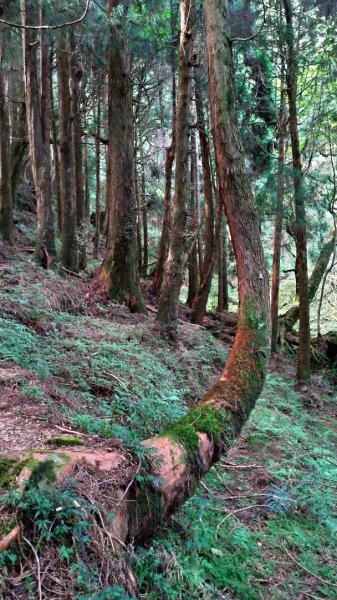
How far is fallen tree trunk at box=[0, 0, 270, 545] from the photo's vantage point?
3.18 metres

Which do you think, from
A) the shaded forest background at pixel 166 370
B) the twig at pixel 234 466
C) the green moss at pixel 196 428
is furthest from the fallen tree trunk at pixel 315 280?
the green moss at pixel 196 428

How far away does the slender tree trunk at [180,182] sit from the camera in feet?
29.9

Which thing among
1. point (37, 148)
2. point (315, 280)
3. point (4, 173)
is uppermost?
point (37, 148)

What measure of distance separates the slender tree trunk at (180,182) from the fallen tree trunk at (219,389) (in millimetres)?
3923

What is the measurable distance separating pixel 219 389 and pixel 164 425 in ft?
2.47

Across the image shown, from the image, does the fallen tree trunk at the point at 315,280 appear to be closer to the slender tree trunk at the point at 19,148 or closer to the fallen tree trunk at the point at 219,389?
the slender tree trunk at the point at 19,148

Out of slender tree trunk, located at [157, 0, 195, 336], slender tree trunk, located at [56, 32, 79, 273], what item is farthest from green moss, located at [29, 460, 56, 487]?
slender tree trunk, located at [56, 32, 79, 273]

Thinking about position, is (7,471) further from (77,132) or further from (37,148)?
(77,132)

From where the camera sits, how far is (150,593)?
2717mm

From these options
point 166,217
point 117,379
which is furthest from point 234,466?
point 166,217

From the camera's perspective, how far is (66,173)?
12344mm

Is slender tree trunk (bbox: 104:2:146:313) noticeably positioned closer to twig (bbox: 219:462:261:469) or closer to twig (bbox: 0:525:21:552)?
twig (bbox: 219:462:261:469)

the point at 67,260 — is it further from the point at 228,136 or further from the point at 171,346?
the point at 228,136

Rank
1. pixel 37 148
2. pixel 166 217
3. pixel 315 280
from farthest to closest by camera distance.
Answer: pixel 315 280, pixel 166 217, pixel 37 148
